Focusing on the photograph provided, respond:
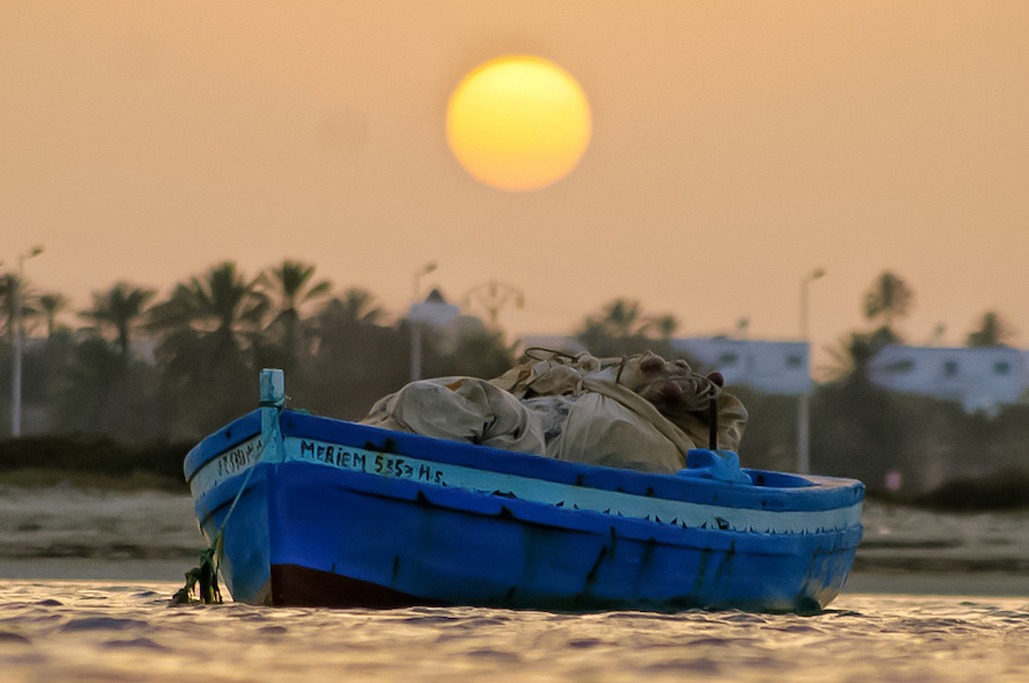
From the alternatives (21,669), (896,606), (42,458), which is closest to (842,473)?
(42,458)

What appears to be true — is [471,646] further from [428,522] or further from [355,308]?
[355,308]

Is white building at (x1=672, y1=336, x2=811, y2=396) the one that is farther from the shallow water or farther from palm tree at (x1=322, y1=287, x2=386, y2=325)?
the shallow water

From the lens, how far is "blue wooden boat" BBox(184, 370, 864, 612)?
34.0 ft

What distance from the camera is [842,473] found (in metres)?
63.6

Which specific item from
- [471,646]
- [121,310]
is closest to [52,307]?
[121,310]

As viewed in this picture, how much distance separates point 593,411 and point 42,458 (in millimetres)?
28008

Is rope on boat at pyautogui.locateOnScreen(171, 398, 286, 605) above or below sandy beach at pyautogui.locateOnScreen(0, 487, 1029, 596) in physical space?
above

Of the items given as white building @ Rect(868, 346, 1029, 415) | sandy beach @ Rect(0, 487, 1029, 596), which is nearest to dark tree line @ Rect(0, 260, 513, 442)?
sandy beach @ Rect(0, 487, 1029, 596)

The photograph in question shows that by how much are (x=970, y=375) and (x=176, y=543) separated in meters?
69.2

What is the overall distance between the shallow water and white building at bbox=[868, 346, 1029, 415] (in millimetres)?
72479

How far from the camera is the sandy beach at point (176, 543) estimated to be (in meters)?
18.2

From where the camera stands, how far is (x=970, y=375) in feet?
287

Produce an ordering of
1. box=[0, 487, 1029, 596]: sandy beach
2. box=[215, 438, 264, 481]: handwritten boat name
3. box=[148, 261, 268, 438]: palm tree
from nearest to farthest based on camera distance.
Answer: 1. box=[215, 438, 264, 481]: handwritten boat name
2. box=[0, 487, 1029, 596]: sandy beach
3. box=[148, 261, 268, 438]: palm tree

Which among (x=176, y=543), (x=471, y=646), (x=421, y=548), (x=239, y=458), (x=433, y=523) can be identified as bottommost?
(x=176, y=543)
